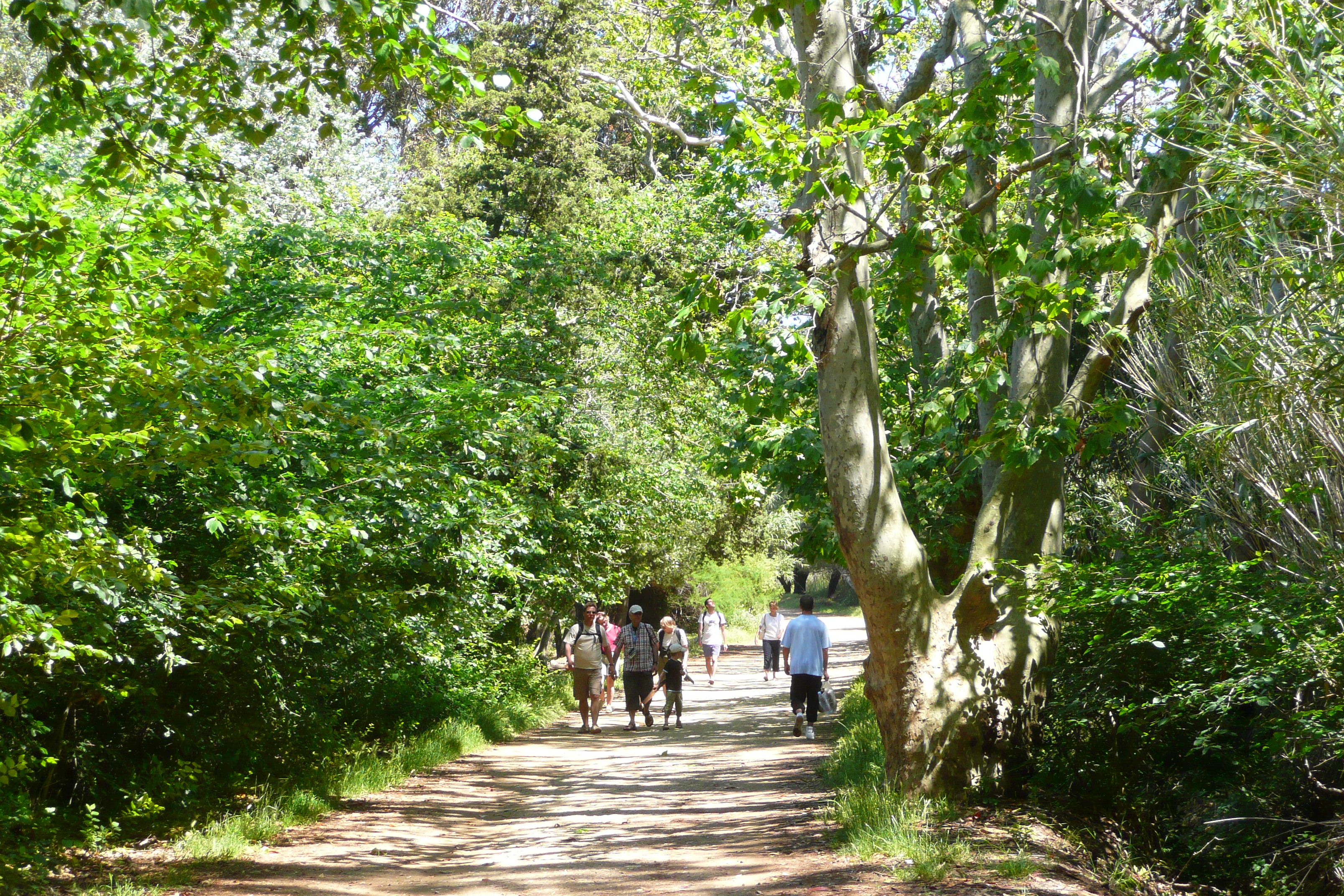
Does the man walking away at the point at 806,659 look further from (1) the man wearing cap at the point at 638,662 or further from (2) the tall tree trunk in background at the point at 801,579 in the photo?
(2) the tall tree trunk in background at the point at 801,579

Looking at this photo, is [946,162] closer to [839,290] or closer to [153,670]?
[839,290]

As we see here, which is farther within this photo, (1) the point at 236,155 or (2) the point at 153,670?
(1) the point at 236,155

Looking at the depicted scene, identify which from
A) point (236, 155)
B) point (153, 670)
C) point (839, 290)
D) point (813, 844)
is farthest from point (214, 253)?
point (236, 155)

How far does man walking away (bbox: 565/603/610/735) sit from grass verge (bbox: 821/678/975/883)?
6105mm

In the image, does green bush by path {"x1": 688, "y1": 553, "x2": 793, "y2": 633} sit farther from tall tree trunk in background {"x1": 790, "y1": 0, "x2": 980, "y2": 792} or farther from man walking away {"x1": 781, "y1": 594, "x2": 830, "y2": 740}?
tall tree trunk in background {"x1": 790, "y1": 0, "x2": 980, "y2": 792}

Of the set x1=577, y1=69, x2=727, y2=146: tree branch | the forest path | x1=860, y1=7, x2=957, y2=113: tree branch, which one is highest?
x1=577, y1=69, x2=727, y2=146: tree branch

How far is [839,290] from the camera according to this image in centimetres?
830

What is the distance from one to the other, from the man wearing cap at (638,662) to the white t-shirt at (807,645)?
102 inches

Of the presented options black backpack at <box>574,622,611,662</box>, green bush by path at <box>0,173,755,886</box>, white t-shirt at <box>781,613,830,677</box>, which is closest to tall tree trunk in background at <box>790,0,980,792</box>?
green bush by path at <box>0,173,755,886</box>

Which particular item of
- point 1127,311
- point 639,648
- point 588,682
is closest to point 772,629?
point 639,648

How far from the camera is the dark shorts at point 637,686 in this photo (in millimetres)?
16562

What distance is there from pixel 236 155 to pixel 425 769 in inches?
726

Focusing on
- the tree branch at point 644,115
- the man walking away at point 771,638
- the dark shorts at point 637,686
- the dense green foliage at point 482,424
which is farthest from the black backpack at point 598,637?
the man walking away at point 771,638

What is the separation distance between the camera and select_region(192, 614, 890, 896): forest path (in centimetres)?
744
